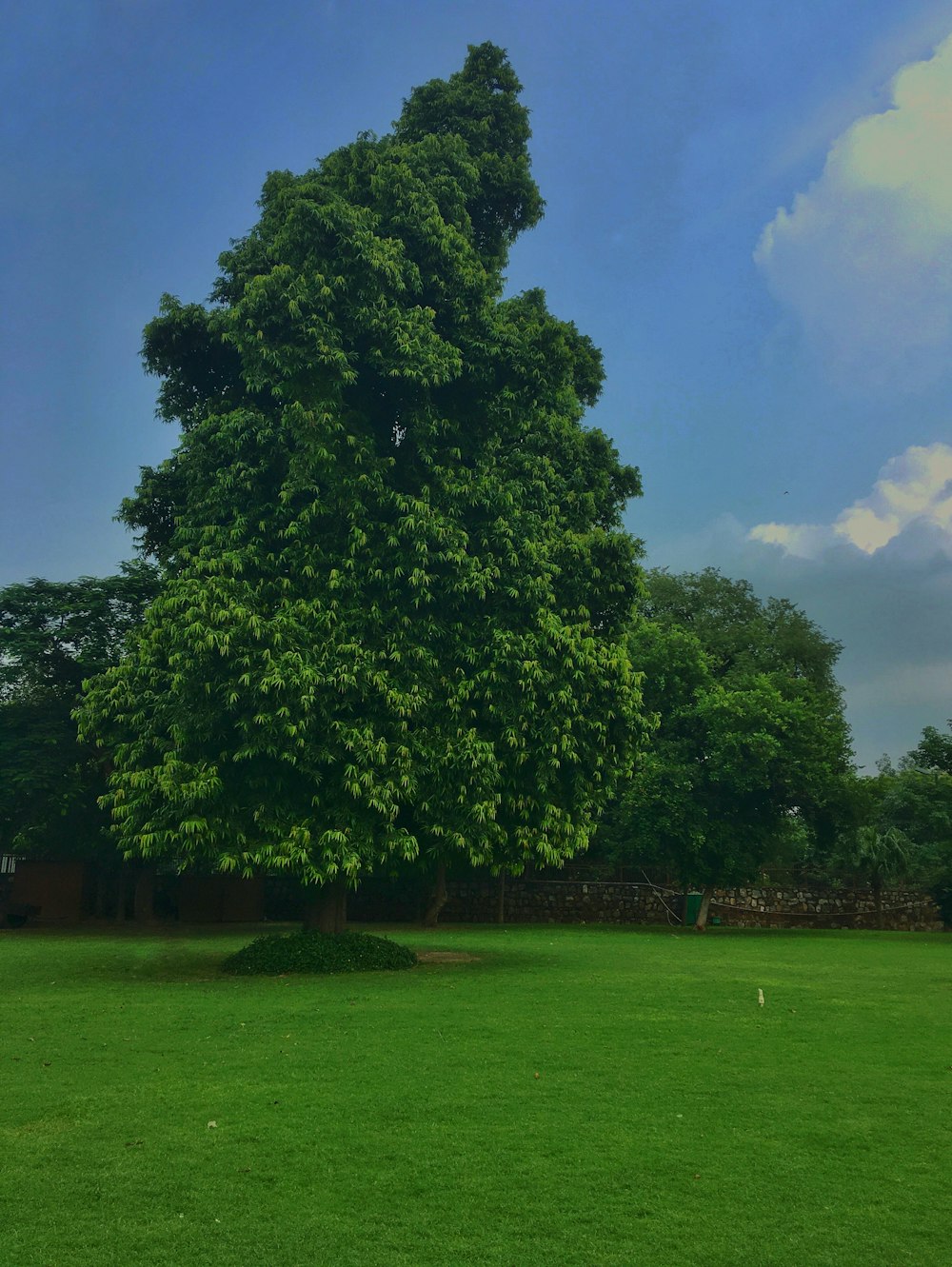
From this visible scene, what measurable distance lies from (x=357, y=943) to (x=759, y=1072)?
341 inches

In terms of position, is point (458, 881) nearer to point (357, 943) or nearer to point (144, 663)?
point (357, 943)

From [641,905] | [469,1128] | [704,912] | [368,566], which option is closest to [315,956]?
[368,566]

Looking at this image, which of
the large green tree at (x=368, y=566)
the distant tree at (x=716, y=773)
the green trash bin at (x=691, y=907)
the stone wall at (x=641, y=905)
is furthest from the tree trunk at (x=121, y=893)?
the green trash bin at (x=691, y=907)

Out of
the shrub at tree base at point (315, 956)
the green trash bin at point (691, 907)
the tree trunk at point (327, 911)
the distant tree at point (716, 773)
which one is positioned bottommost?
the green trash bin at point (691, 907)

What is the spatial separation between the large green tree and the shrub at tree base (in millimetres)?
1228

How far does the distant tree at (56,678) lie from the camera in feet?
76.6

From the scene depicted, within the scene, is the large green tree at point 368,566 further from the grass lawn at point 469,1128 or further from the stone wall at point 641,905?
the stone wall at point 641,905

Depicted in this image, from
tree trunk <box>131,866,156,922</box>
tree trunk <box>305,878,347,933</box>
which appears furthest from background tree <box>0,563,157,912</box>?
tree trunk <box>305,878,347,933</box>

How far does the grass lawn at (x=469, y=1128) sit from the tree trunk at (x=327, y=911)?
10.9 feet

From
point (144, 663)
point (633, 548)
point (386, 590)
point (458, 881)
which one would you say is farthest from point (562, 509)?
point (458, 881)

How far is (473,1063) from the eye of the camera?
838 cm

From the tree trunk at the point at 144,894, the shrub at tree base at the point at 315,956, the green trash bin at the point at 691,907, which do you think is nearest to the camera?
the shrub at tree base at the point at 315,956

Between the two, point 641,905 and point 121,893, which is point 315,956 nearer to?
point 121,893

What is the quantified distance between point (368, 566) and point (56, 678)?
499 inches
